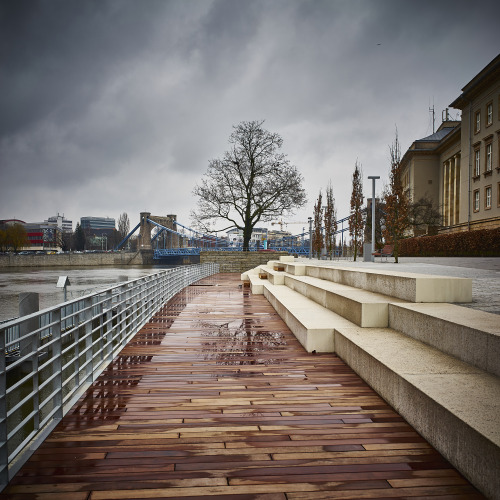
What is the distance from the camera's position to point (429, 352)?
349 cm

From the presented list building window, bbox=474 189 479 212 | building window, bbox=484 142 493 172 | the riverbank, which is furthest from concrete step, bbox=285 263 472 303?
the riverbank

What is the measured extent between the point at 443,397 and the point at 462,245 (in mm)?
21072

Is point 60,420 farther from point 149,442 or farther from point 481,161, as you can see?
point 481,161

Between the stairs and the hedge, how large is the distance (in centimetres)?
1540

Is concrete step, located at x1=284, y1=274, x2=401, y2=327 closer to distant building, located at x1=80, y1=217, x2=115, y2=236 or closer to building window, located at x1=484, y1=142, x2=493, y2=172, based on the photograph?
building window, located at x1=484, y1=142, x2=493, y2=172

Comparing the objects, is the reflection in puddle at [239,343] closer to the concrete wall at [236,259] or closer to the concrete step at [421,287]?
the concrete step at [421,287]

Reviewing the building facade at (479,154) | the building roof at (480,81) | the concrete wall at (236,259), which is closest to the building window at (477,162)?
the building facade at (479,154)

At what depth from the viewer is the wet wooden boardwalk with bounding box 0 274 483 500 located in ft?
7.04

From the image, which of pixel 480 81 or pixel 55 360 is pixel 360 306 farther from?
pixel 480 81

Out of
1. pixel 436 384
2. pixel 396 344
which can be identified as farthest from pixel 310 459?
pixel 396 344

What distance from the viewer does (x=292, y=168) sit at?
31266 mm

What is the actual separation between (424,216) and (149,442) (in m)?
38.9

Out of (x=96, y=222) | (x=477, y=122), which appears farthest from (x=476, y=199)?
(x=96, y=222)

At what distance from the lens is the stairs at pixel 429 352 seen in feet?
7.09
